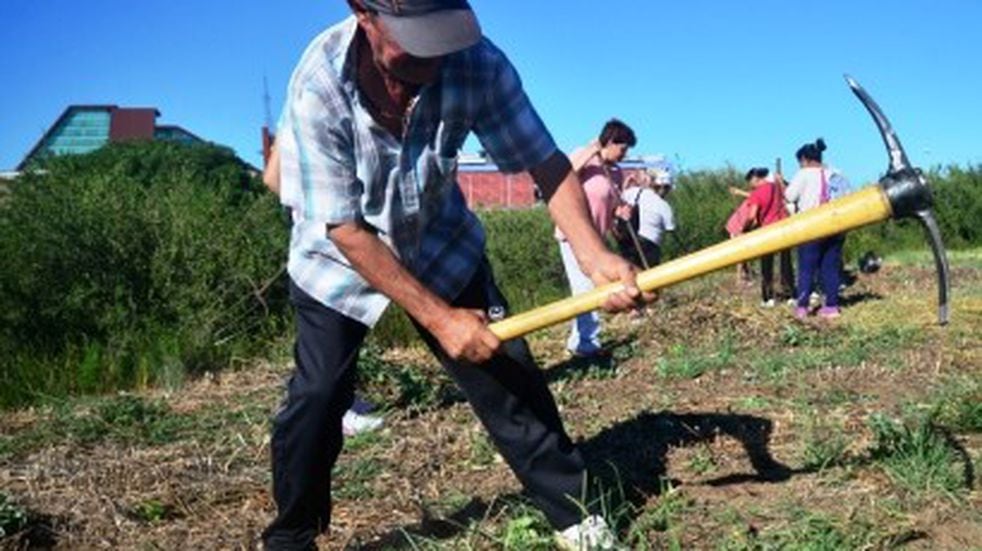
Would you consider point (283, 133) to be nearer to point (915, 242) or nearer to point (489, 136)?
point (489, 136)

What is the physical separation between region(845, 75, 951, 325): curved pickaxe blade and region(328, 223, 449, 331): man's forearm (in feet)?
3.76

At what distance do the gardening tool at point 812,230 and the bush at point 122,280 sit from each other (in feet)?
15.6

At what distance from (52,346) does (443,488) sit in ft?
15.9

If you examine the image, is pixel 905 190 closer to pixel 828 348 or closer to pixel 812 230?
pixel 812 230

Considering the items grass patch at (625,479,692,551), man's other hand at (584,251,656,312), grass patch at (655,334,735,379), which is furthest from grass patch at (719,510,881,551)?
grass patch at (655,334,735,379)

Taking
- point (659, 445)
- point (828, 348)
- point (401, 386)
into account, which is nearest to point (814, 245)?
point (828, 348)

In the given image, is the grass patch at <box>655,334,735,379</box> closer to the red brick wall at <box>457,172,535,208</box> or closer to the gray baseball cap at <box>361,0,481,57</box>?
the gray baseball cap at <box>361,0,481,57</box>

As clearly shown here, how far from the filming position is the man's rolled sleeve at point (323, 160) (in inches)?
91.7

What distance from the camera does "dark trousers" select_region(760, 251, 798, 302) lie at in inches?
397

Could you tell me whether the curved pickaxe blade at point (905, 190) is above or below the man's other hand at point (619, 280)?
above

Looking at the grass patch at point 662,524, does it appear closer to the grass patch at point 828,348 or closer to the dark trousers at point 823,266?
the grass patch at point 828,348

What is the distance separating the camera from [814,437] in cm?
353

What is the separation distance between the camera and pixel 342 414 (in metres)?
2.71

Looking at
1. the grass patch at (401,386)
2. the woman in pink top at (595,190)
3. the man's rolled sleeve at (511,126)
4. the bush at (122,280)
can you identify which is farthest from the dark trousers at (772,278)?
the man's rolled sleeve at (511,126)
